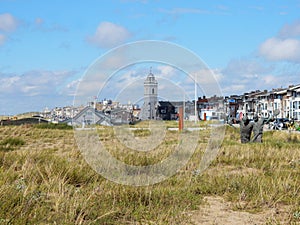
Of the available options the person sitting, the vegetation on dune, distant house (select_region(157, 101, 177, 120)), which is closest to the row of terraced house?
distant house (select_region(157, 101, 177, 120))

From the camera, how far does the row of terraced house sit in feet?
236

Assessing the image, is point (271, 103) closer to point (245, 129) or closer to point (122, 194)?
point (245, 129)

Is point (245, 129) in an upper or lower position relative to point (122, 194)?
upper

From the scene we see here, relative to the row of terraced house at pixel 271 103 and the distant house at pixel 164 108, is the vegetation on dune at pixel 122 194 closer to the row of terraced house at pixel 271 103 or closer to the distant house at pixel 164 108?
the distant house at pixel 164 108

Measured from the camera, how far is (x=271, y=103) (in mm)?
85500

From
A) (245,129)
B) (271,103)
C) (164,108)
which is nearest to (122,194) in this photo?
(245,129)

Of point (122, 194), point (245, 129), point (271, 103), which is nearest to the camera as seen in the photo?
point (122, 194)

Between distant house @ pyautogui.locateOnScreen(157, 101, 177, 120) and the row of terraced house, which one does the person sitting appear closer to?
distant house @ pyautogui.locateOnScreen(157, 101, 177, 120)

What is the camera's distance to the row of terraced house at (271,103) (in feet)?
236

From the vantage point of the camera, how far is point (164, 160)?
11203 mm

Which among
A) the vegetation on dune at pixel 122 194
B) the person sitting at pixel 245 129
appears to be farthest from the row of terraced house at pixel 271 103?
the vegetation on dune at pixel 122 194

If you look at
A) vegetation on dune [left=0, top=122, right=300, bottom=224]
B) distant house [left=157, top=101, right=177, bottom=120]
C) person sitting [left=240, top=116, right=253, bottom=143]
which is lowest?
vegetation on dune [left=0, top=122, right=300, bottom=224]

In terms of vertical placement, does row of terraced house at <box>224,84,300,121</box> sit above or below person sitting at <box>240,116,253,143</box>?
above

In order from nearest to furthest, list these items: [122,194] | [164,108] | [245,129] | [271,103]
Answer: [122,194] < [245,129] < [164,108] < [271,103]
